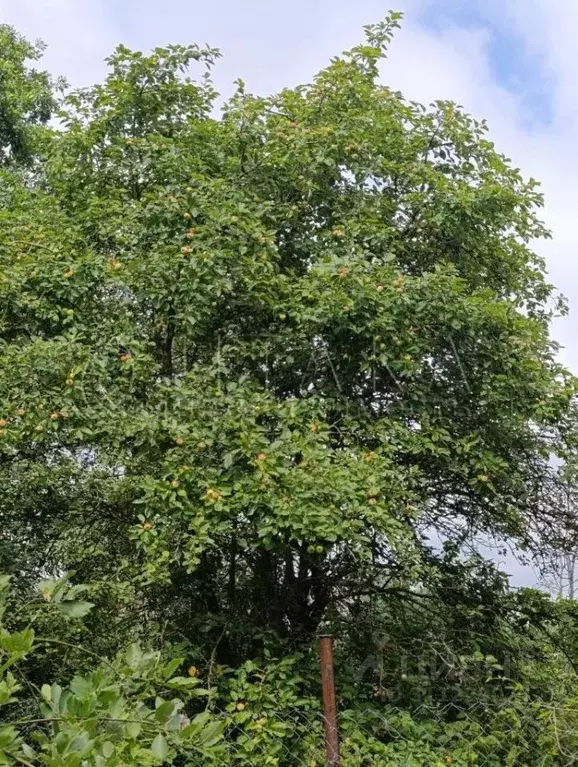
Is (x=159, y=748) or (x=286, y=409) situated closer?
(x=159, y=748)

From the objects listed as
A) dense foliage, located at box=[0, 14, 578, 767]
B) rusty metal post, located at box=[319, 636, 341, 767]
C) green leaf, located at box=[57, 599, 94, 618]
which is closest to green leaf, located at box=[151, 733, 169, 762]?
green leaf, located at box=[57, 599, 94, 618]

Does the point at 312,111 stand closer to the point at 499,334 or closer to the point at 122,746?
the point at 499,334

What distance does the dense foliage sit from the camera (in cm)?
376

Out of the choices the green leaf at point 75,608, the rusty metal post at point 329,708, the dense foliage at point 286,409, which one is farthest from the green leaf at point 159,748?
the dense foliage at point 286,409

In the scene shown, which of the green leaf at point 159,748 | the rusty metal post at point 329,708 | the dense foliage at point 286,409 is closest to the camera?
the green leaf at point 159,748

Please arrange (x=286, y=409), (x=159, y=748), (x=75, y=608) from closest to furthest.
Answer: (x=159, y=748) → (x=75, y=608) → (x=286, y=409)

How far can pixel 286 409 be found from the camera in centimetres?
396

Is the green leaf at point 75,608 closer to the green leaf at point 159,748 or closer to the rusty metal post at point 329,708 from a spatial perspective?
the green leaf at point 159,748

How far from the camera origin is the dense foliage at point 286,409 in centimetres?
376

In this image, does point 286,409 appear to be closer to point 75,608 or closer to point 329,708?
point 329,708

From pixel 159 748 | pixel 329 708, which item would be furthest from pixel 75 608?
pixel 329 708

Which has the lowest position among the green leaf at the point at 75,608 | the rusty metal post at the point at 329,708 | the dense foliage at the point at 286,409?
the rusty metal post at the point at 329,708

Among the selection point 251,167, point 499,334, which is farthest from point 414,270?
point 251,167

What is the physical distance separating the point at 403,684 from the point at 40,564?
2.35m
